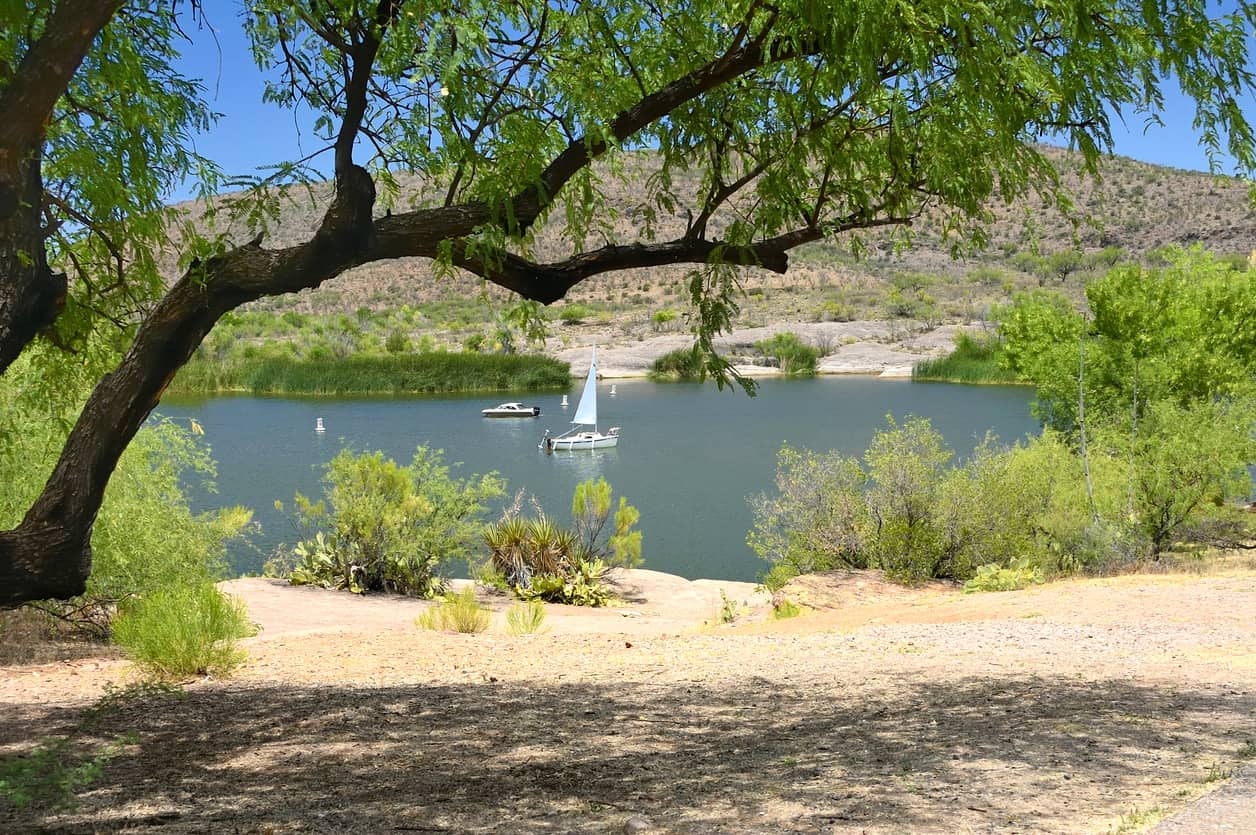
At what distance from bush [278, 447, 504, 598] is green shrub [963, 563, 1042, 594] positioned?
793 centimetres

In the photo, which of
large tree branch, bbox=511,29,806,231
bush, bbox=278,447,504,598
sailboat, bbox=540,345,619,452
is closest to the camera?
large tree branch, bbox=511,29,806,231

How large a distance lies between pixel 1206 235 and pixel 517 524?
71.2 m

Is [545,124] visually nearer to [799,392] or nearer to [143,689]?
[143,689]

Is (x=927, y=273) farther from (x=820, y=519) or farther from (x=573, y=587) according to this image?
(x=573, y=587)

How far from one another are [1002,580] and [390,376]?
152 ft

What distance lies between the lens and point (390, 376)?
190 feet

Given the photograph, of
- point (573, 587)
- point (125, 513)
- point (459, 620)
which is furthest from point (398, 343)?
point (459, 620)

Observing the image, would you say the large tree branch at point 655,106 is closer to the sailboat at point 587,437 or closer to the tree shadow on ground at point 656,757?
the tree shadow on ground at point 656,757

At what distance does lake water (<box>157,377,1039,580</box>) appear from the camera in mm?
24312

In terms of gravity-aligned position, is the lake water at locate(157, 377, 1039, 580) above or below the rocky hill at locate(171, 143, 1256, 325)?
below

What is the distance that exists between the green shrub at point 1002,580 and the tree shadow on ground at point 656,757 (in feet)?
24.6

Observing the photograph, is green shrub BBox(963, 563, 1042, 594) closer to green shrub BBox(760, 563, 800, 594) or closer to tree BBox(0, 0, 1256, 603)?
green shrub BBox(760, 563, 800, 594)

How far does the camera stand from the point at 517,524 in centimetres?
1853

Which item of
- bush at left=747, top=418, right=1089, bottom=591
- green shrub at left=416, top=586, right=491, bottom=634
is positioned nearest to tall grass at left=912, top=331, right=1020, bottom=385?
bush at left=747, top=418, right=1089, bottom=591
